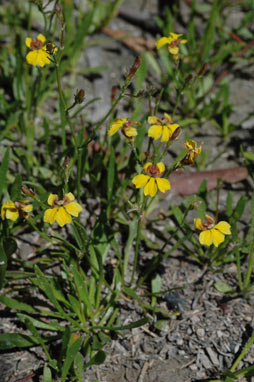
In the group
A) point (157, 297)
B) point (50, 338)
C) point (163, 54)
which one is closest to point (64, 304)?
point (50, 338)

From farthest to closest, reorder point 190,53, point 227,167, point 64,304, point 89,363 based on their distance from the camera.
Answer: point 190,53 → point 227,167 → point 64,304 → point 89,363

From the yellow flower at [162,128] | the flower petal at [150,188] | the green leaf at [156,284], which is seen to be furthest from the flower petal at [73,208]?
the green leaf at [156,284]

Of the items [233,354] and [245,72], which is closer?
[233,354]

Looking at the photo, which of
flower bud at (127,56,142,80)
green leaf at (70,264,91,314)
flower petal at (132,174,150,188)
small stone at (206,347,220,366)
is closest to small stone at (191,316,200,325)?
small stone at (206,347,220,366)

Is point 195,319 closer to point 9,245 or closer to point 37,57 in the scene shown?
point 9,245

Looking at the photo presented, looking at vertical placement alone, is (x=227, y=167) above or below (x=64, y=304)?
above

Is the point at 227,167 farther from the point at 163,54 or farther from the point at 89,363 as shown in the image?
the point at 89,363

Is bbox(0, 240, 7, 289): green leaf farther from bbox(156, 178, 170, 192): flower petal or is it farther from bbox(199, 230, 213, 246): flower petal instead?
bbox(199, 230, 213, 246): flower petal
